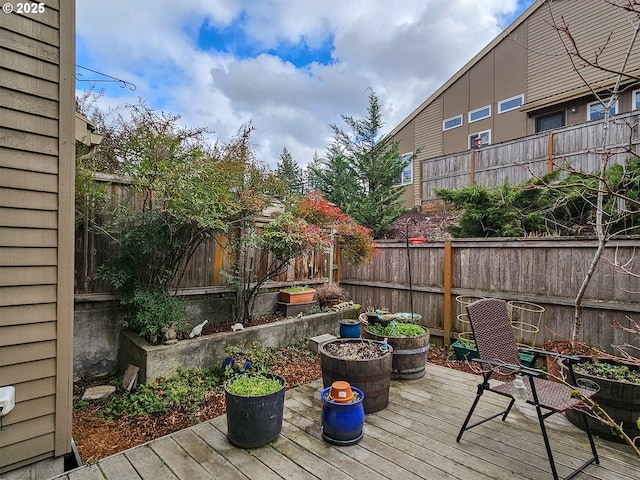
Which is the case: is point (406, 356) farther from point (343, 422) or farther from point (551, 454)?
point (551, 454)

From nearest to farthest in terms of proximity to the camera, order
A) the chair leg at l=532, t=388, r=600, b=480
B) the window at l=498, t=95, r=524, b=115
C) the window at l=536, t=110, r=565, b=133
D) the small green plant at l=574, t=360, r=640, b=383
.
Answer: the chair leg at l=532, t=388, r=600, b=480 < the small green plant at l=574, t=360, r=640, b=383 < the window at l=536, t=110, r=565, b=133 < the window at l=498, t=95, r=524, b=115

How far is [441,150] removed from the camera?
12625 mm

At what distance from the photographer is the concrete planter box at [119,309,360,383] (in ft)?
10.7

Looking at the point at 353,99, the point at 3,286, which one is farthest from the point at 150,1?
the point at 353,99

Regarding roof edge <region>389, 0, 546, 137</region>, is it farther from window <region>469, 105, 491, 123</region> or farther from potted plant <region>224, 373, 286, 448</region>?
potted plant <region>224, 373, 286, 448</region>

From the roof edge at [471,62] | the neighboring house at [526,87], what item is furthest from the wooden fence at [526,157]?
the roof edge at [471,62]

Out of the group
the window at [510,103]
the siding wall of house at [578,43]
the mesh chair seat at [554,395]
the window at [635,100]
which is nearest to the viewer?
the mesh chair seat at [554,395]

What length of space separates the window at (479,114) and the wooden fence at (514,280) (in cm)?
851

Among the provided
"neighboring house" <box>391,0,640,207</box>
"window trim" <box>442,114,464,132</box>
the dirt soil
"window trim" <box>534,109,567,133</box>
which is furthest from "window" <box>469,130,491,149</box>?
the dirt soil

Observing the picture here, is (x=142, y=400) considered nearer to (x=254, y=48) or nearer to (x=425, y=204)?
(x=254, y=48)

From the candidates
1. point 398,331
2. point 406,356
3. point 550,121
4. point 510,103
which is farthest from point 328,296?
point 510,103

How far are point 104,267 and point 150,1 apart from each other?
11.3ft

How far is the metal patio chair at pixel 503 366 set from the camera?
2.13 metres

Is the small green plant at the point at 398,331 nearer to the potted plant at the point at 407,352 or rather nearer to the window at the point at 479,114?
the potted plant at the point at 407,352
